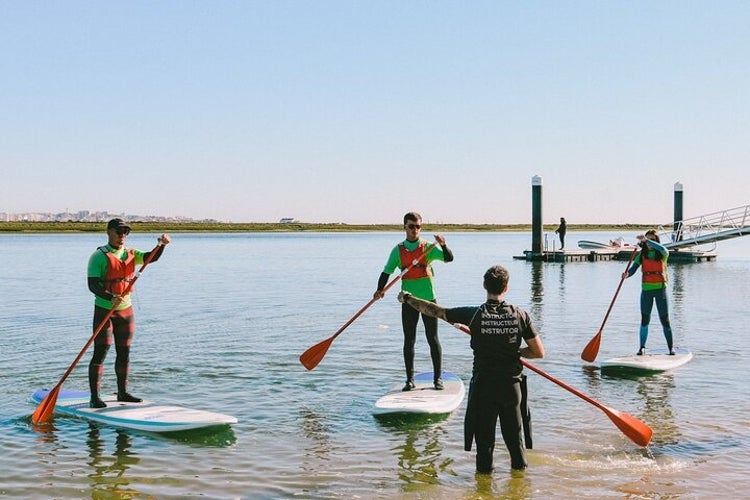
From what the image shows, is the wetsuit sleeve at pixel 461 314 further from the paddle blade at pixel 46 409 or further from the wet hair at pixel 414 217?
the paddle blade at pixel 46 409

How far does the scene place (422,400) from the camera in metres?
8.62

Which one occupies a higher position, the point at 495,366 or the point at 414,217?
the point at 414,217

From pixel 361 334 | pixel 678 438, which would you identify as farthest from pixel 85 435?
pixel 361 334

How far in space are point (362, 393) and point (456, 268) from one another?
3295cm

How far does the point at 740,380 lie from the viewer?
35.0 ft

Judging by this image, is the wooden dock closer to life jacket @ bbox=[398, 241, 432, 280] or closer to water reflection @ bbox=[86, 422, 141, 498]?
life jacket @ bbox=[398, 241, 432, 280]

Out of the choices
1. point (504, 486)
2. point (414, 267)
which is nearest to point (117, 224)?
point (414, 267)

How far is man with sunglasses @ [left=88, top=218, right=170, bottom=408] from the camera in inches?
307

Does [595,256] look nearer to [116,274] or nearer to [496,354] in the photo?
[116,274]

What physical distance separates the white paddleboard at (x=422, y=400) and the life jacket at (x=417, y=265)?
1.43m

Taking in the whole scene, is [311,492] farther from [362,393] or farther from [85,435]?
[362,393]

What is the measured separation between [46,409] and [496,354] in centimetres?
535

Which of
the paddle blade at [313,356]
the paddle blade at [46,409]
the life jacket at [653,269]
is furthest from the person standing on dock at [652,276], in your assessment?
the paddle blade at [46,409]

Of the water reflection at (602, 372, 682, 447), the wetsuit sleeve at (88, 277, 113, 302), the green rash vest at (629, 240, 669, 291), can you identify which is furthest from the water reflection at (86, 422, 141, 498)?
the green rash vest at (629, 240, 669, 291)
